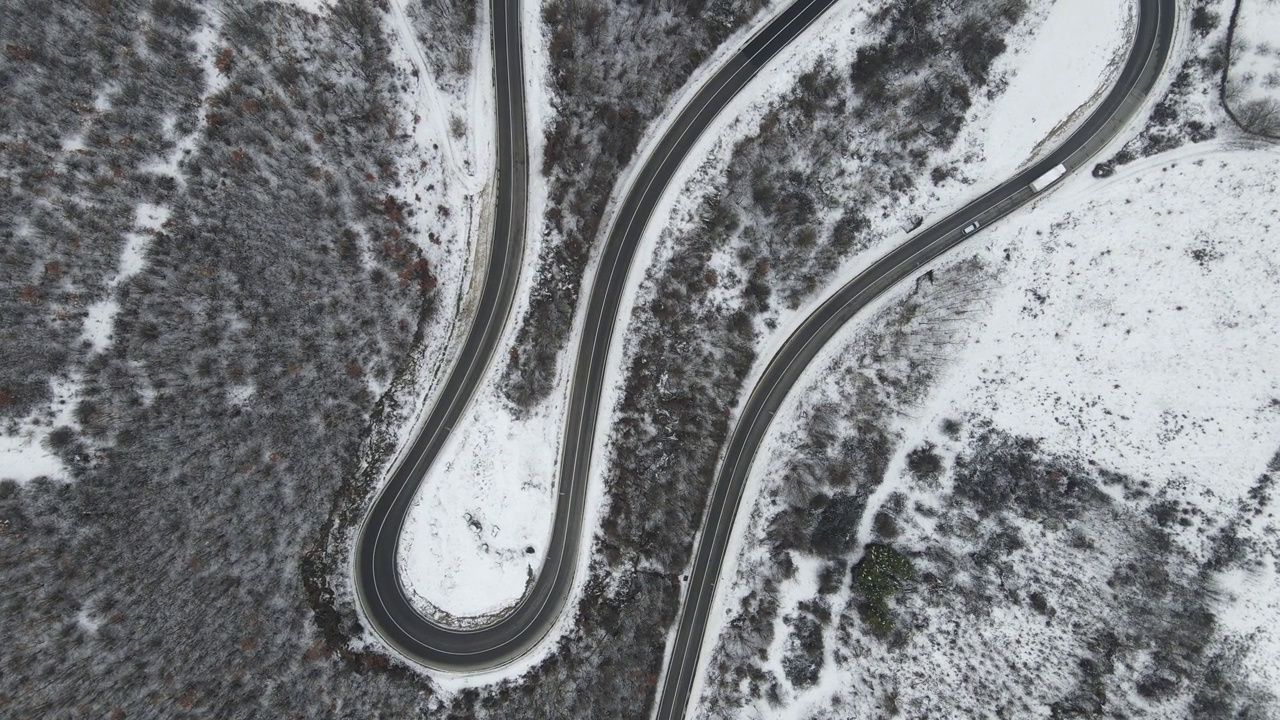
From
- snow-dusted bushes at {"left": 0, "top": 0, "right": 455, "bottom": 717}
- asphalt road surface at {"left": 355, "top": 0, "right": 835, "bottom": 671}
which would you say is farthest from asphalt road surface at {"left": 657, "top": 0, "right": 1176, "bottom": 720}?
snow-dusted bushes at {"left": 0, "top": 0, "right": 455, "bottom": 717}

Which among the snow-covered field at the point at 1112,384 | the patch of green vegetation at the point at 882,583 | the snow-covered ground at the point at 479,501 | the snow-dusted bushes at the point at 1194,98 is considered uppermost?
the snow-dusted bushes at the point at 1194,98

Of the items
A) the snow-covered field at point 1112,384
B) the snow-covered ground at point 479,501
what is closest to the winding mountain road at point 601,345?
the snow-covered ground at point 479,501

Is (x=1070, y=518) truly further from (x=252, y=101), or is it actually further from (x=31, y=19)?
(x=31, y=19)

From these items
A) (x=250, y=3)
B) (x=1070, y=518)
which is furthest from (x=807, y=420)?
(x=250, y=3)

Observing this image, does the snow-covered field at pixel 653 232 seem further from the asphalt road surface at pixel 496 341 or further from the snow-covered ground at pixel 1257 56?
the snow-covered ground at pixel 1257 56

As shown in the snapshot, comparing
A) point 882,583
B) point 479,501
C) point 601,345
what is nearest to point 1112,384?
point 882,583

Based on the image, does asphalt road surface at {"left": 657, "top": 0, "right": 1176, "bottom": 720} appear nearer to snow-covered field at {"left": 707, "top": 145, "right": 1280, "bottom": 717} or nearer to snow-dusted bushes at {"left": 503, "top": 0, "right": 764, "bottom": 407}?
snow-covered field at {"left": 707, "top": 145, "right": 1280, "bottom": 717}

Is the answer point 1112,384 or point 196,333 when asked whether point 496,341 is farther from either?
Answer: point 1112,384
